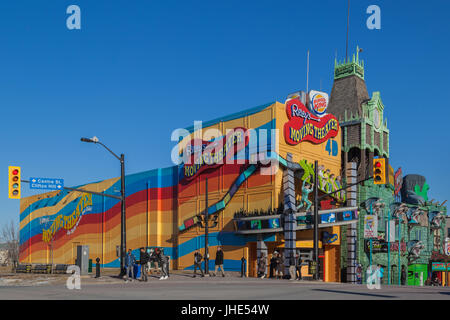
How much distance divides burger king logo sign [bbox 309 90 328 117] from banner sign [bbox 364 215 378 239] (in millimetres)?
10361

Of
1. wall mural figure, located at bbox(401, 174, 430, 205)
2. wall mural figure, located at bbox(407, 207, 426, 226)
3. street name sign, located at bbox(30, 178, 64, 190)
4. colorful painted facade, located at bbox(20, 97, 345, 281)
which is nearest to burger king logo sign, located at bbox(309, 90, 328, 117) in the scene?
colorful painted facade, located at bbox(20, 97, 345, 281)

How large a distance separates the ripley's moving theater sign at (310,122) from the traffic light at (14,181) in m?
20.8

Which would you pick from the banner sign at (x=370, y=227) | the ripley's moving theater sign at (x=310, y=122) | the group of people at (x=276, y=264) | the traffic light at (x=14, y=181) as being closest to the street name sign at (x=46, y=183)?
the traffic light at (x=14, y=181)

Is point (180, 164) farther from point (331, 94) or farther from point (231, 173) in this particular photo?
point (331, 94)

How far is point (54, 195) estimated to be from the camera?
71250 millimetres

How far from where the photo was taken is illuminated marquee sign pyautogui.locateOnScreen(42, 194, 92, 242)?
6284 centimetres

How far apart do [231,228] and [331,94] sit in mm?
22007

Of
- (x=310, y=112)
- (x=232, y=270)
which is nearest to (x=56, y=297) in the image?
(x=232, y=270)

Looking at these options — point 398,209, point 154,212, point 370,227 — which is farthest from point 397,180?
point 154,212

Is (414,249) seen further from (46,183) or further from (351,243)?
(46,183)

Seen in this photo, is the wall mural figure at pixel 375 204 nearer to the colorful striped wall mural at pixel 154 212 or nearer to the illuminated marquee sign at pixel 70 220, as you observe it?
the colorful striped wall mural at pixel 154 212

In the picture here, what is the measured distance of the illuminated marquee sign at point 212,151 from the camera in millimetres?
42125

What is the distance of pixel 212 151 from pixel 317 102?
9.83 metres

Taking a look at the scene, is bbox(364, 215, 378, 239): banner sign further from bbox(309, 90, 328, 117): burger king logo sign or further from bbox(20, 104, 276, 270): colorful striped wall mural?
bbox(20, 104, 276, 270): colorful striped wall mural
